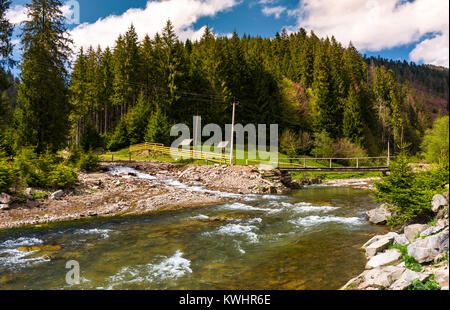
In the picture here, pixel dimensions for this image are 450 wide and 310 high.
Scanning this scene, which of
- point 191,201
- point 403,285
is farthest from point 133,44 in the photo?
point 403,285

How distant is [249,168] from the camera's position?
2884cm

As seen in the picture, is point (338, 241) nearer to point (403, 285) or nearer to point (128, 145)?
point (403, 285)

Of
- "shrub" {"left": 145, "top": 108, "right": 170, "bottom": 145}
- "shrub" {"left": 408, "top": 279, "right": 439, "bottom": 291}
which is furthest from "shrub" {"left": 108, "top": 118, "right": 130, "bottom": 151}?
"shrub" {"left": 408, "top": 279, "right": 439, "bottom": 291}

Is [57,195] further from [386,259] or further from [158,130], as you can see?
[158,130]

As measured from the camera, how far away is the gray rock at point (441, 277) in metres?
4.95

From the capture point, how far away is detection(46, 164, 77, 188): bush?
1770 cm

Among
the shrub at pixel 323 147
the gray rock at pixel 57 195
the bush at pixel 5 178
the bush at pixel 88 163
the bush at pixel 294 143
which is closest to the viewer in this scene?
the bush at pixel 5 178

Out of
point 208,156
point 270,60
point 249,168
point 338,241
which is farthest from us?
point 270,60

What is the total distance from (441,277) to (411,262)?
1710 mm

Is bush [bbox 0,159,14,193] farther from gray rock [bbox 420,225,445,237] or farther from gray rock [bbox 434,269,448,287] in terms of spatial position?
gray rock [bbox 420,225,445,237]

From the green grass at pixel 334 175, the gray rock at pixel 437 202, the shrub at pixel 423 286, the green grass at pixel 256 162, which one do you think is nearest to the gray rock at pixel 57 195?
the green grass at pixel 256 162

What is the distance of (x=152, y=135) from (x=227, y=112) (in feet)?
59.9

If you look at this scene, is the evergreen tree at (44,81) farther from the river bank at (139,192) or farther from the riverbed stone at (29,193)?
the riverbed stone at (29,193)

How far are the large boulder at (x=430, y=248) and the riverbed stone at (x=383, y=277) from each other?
70 cm
